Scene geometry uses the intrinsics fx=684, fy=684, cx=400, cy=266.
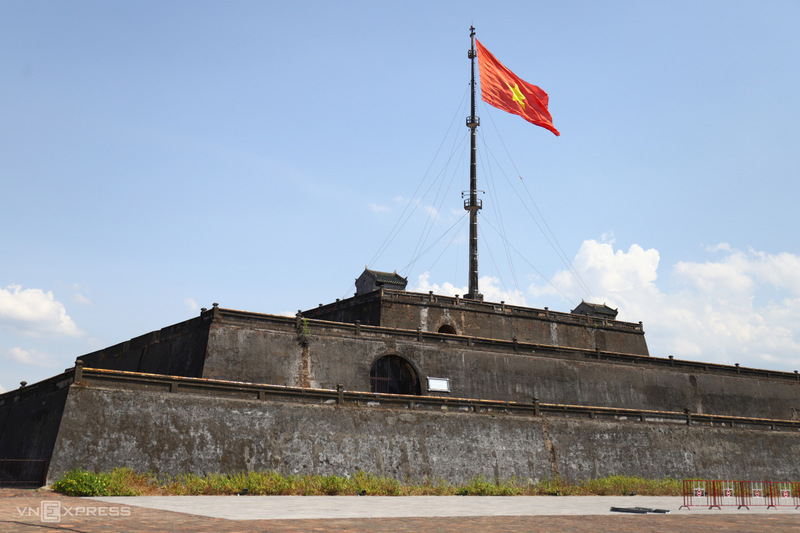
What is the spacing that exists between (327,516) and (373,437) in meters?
9.95

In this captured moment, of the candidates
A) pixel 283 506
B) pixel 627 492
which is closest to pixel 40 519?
pixel 283 506

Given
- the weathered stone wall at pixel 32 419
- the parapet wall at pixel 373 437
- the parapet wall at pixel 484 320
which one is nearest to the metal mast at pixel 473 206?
the parapet wall at pixel 484 320

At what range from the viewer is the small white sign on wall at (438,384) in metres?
28.5

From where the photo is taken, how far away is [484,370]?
30406 mm

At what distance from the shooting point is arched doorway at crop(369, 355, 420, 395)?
28.4 metres

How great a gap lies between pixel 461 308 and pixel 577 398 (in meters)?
7.49

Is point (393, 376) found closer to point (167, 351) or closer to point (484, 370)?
point (484, 370)

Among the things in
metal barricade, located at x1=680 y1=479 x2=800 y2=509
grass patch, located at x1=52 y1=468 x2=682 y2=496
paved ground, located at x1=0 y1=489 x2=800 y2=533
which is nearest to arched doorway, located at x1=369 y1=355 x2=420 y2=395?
grass patch, located at x1=52 y1=468 x2=682 y2=496

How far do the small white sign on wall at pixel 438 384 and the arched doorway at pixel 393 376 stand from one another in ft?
1.81

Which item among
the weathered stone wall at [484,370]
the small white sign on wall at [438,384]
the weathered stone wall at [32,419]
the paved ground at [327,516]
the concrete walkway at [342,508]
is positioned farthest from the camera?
the small white sign on wall at [438,384]

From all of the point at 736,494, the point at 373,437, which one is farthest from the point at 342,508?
the point at 736,494

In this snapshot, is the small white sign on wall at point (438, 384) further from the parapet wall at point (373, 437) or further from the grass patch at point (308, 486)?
the grass patch at point (308, 486)

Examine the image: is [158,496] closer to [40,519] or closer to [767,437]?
[40,519]

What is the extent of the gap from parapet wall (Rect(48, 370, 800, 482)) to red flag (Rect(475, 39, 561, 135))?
1739 centimetres
